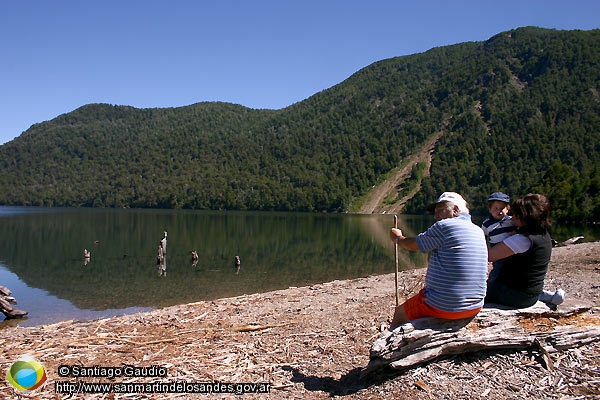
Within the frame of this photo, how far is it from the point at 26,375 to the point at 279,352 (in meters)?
3.65

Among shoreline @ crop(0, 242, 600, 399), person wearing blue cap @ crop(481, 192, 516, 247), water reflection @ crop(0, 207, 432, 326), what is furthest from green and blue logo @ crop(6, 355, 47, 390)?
water reflection @ crop(0, 207, 432, 326)

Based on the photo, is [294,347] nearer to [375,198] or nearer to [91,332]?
[91,332]

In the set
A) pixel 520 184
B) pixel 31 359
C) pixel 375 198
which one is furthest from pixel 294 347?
pixel 375 198

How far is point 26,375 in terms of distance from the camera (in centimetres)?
659

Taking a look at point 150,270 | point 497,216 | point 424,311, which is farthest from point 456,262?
point 150,270

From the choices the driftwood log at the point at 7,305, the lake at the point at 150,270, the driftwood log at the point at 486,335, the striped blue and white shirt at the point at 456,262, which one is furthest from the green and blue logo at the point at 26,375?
the lake at the point at 150,270

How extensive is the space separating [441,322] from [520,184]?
142 meters

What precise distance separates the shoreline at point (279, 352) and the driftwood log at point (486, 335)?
0.59 ft

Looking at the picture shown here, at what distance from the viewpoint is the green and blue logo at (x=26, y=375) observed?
250 inches

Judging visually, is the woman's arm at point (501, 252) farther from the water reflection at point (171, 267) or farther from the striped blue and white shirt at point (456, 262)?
the water reflection at point (171, 267)

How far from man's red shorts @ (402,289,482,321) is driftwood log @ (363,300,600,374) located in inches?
4.0

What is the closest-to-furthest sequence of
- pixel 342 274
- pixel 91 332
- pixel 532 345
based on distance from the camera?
pixel 532 345 → pixel 91 332 → pixel 342 274

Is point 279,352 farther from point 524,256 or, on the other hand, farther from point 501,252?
point 524,256

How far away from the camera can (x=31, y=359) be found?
7.38m
